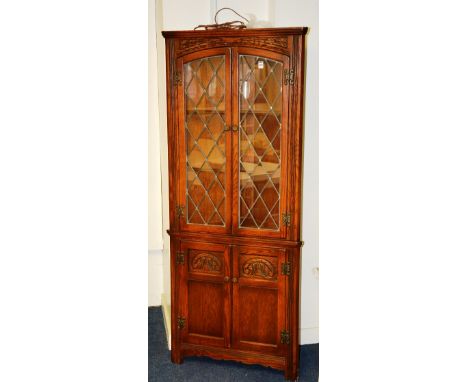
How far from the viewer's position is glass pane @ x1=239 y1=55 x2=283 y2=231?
8.05 feet

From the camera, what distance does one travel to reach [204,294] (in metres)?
2.66

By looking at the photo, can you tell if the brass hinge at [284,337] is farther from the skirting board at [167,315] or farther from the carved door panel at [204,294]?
the skirting board at [167,315]

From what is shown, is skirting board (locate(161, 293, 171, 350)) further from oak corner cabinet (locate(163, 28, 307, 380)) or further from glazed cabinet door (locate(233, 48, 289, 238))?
glazed cabinet door (locate(233, 48, 289, 238))

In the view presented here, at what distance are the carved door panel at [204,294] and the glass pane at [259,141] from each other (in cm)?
25

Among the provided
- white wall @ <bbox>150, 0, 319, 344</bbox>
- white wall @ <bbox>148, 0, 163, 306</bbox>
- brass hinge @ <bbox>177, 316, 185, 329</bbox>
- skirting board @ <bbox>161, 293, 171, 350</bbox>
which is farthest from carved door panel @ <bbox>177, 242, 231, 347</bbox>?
white wall @ <bbox>148, 0, 163, 306</bbox>

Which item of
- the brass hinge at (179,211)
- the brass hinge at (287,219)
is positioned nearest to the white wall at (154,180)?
the brass hinge at (179,211)

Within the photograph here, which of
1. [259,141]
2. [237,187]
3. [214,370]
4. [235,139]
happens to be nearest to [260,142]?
[259,141]

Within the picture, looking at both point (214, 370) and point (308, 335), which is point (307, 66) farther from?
point (214, 370)

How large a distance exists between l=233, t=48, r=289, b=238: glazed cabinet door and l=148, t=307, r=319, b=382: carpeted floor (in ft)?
2.49

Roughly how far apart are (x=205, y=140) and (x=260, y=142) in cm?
28

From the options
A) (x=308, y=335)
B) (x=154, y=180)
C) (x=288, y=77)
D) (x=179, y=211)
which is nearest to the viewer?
(x=288, y=77)

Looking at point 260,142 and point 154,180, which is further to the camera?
point 154,180
